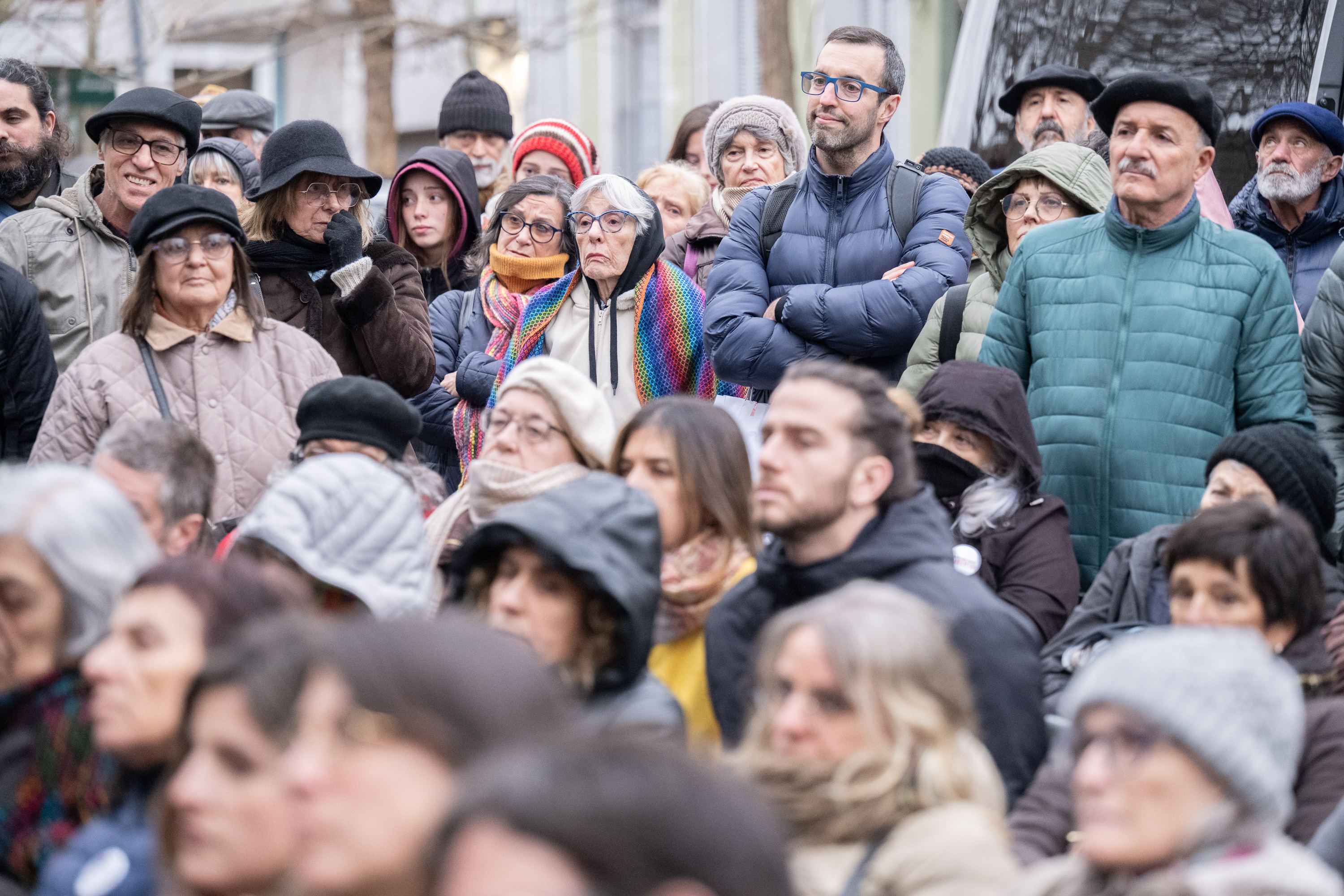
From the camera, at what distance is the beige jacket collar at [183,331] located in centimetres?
521

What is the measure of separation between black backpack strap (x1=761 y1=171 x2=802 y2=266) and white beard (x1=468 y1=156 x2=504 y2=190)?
8.61 ft

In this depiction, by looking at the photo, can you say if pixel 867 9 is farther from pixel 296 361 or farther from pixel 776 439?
pixel 776 439

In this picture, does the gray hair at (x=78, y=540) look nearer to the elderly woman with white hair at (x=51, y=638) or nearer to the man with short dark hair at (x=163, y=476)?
the elderly woman with white hair at (x=51, y=638)

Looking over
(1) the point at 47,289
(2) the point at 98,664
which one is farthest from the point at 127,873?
(1) the point at 47,289

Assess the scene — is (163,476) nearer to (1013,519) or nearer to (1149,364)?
(1013,519)

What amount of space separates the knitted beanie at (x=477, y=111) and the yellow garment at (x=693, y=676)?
15.6ft

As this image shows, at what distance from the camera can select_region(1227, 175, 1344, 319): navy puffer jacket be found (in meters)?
6.18

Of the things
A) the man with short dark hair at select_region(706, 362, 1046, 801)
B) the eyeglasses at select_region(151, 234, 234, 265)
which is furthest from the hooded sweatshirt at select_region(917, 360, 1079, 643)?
the eyeglasses at select_region(151, 234, 234, 265)

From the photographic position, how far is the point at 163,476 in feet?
14.0

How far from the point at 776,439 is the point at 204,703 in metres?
1.72

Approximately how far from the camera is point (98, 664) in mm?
3006

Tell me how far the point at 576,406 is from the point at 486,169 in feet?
13.1

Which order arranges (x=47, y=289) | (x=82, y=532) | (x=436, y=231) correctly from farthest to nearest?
1. (x=436, y=231)
2. (x=47, y=289)
3. (x=82, y=532)

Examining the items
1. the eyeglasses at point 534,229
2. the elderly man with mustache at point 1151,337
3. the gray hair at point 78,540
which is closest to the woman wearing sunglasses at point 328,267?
the eyeglasses at point 534,229
